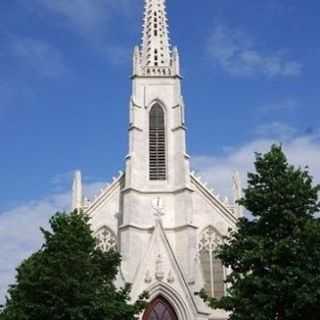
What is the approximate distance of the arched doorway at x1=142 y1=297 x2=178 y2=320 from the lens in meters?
35.9

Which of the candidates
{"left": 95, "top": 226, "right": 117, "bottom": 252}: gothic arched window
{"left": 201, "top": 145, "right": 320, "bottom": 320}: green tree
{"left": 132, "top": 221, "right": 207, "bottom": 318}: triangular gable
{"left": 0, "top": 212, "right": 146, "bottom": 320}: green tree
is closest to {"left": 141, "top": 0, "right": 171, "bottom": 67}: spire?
{"left": 95, "top": 226, "right": 117, "bottom": 252}: gothic arched window

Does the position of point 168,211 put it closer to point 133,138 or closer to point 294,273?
point 133,138

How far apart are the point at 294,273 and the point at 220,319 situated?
18.8 meters

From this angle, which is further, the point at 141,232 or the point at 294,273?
the point at 141,232

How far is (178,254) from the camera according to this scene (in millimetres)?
38500

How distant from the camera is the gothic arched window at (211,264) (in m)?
38.4

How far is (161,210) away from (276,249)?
19.6 metres

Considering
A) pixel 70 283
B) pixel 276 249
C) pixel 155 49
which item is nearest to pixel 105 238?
pixel 155 49

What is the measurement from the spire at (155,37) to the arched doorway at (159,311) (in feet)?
58.8

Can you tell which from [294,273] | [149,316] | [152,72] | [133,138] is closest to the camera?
[294,273]

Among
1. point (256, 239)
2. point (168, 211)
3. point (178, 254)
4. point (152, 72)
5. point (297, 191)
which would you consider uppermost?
point (152, 72)

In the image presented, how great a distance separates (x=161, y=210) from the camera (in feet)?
129

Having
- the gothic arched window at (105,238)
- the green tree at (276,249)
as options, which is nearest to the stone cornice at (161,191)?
the gothic arched window at (105,238)

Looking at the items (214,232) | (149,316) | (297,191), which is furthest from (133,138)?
(297,191)
